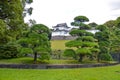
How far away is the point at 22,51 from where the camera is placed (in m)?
18.4

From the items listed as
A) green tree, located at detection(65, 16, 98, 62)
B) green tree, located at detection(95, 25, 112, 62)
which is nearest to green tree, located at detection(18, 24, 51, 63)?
green tree, located at detection(65, 16, 98, 62)

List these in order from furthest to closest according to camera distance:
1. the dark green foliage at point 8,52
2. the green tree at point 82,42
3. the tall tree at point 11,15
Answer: the dark green foliage at point 8,52 → the green tree at point 82,42 → the tall tree at point 11,15

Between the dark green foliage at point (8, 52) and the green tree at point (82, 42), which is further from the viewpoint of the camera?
the dark green foliage at point (8, 52)

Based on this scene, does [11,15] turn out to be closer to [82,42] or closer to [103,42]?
[82,42]

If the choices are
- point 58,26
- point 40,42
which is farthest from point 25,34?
point 58,26

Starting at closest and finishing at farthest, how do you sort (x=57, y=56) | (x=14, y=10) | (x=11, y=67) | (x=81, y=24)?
1. (x=14, y=10)
2. (x=11, y=67)
3. (x=81, y=24)
4. (x=57, y=56)

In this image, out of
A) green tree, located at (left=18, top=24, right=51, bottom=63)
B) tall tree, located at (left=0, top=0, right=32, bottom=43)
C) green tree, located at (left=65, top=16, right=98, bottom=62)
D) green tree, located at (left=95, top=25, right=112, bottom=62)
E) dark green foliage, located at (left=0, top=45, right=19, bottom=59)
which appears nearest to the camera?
tall tree, located at (left=0, top=0, right=32, bottom=43)

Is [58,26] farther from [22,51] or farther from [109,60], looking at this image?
[22,51]

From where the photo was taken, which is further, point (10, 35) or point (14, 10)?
point (10, 35)

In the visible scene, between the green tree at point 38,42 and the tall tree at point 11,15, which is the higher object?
the tall tree at point 11,15

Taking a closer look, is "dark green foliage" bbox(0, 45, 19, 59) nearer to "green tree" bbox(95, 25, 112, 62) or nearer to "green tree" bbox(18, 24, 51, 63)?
"green tree" bbox(18, 24, 51, 63)

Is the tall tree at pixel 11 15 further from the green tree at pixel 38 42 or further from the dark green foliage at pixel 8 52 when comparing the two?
the dark green foliage at pixel 8 52

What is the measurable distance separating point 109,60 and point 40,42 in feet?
23.8

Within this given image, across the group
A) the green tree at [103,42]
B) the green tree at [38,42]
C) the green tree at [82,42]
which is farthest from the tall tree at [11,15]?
the green tree at [103,42]
